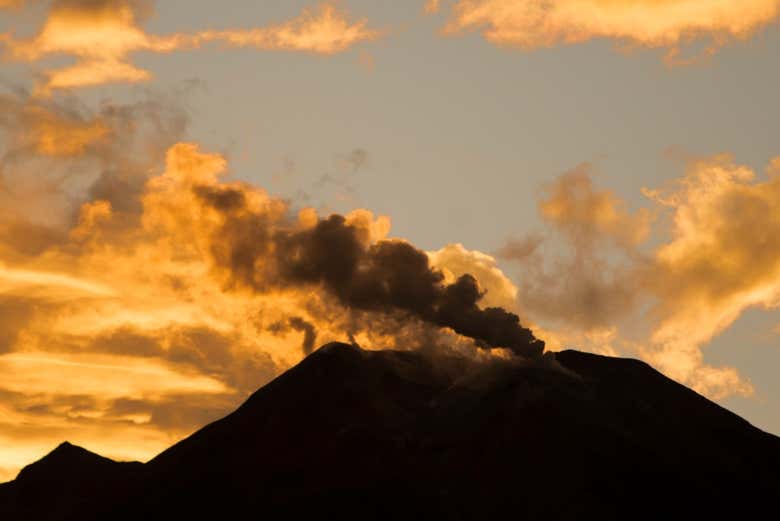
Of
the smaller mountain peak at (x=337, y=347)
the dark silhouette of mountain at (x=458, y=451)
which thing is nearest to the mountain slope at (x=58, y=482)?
the dark silhouette of mountain at (x=458, y=451)

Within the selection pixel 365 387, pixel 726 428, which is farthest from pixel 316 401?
pixel 726 428

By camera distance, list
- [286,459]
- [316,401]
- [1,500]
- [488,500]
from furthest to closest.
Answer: [1,500]
[316,401]
[286,459]
[488,500]

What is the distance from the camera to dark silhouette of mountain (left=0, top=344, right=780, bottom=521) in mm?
133375

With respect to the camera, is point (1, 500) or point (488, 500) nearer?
point (488, 500)

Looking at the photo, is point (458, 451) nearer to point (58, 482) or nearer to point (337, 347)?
point (337, 347)

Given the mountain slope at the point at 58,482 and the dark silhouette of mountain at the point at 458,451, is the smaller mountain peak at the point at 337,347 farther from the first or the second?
the mountain slope at the point at 58,482

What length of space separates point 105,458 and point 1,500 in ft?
49.7

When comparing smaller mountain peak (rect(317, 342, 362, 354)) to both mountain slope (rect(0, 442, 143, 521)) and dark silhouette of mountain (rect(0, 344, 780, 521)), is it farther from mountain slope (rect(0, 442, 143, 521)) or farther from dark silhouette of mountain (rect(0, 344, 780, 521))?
mountain slope (rect(0, 442, 143, 521))

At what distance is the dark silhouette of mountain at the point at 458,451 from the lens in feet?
438

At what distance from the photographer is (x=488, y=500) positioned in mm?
133625

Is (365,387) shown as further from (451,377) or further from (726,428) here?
(726,428)

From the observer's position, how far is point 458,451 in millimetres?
143875

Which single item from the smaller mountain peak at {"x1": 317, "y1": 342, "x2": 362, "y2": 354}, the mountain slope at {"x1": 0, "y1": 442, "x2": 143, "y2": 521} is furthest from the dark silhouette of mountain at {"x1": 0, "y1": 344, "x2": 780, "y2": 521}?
the mountain slope at {"x1": 0, "y1": 442, "x2": 143, "y2": 521}

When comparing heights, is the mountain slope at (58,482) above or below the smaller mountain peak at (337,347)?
below
